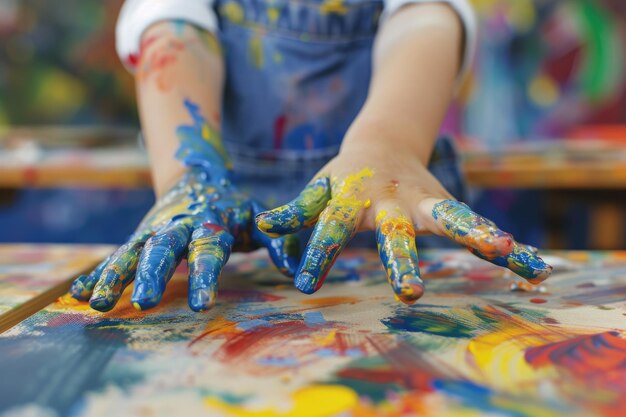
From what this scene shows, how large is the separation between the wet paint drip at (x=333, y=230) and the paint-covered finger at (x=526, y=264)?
135 mm

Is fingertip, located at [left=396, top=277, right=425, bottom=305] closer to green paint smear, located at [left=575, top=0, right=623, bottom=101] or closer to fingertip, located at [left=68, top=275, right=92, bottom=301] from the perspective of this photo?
fingertip, located at [left=68, top=275, right=92, bottom=301]

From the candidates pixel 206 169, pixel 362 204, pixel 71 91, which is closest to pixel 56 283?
pixel 206 169

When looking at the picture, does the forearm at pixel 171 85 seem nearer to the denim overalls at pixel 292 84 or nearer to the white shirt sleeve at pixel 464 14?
the denim overalls at pixel 292 84

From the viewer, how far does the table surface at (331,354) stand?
1.40 ft

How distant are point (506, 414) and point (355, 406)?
0.10m

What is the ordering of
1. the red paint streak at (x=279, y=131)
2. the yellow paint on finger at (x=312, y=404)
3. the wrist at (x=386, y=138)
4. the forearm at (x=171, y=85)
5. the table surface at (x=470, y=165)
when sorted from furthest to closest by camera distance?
the table surface at (x=470, y=165)
the red paint streak at (x=279, y=131)
the forearm at (x=171, y=85)
the wrist at (x=386, y=138)
the yellow paint on finger at (x=312, y=404)

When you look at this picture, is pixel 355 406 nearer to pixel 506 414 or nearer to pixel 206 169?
pixel 506 414

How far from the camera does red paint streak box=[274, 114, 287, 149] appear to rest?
1.06m

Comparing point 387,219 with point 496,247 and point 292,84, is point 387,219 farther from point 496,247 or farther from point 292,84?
point 292,84

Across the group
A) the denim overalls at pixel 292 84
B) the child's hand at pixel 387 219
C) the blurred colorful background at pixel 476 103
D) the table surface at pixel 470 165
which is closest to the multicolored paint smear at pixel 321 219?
the child's hand at pixel 387 219

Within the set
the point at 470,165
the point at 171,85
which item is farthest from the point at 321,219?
the point at 470,165

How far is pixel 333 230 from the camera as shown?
2.06 ft

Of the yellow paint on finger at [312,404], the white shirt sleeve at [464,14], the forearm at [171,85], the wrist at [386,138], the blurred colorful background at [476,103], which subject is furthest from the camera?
the blurred colorful background at [476,103]

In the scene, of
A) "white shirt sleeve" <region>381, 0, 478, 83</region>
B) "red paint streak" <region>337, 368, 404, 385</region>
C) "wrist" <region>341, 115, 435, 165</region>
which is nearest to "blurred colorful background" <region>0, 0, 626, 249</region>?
"white shirt sleeve" <region>381, 0, 478, 83</region>
